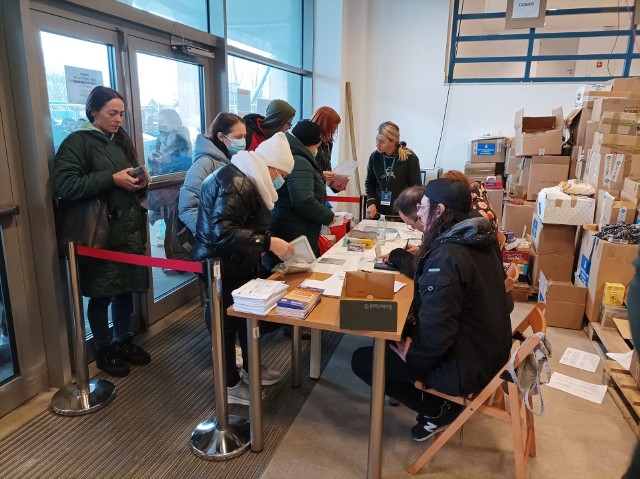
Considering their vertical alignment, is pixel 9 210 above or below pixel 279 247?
above

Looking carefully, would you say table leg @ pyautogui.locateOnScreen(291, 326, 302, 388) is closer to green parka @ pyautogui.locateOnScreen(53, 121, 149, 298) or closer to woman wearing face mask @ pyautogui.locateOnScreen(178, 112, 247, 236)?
woman wearing face mask @ pyautogui.locateOnScreen(178, 112, 247, 236)

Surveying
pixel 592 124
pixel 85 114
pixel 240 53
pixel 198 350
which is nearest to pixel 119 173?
pixel 85 114

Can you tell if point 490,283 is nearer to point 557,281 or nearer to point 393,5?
point 557,281

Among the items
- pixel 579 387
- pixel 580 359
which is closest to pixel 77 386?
pixel 579 387

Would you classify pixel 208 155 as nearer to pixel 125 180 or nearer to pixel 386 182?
pixel 125 180

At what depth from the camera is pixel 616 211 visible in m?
3.15

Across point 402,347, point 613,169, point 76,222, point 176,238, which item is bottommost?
point 402,347

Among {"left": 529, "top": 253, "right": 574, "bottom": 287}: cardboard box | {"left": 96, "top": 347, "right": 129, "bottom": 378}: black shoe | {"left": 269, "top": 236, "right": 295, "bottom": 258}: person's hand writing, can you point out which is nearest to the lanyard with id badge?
{"left": 529, "top": 253, "right": 574, "bottom": 287}: cardboard box

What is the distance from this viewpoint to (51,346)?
7.98ft

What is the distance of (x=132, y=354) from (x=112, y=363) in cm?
14

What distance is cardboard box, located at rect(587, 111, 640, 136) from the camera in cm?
341

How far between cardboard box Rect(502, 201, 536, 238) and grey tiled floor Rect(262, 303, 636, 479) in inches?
87.3

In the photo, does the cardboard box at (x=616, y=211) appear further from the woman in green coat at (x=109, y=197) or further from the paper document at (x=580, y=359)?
the woman in green coat at (x=109, y=197)

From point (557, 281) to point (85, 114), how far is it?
11.6 ft
